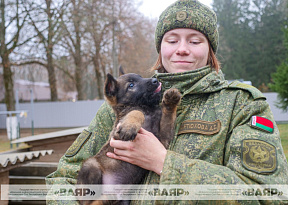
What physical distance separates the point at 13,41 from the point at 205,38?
20070 mm

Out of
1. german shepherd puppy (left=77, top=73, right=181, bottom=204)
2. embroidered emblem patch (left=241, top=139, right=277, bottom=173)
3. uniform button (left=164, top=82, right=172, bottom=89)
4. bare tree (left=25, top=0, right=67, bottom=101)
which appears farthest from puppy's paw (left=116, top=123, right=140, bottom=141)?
bare tree (left=25, top=0, right=67, bottom=101)

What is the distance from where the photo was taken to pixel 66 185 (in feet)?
7.73

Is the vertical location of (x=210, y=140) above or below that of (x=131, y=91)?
below

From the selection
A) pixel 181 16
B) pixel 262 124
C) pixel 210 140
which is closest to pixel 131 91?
pixel 181 16

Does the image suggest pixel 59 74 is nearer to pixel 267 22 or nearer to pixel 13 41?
pixel 13 41

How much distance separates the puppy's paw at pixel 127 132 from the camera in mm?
2191

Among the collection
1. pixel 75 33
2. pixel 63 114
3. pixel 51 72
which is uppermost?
pixel 75 33

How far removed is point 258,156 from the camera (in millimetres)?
1789

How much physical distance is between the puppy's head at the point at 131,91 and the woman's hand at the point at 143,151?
66 cm

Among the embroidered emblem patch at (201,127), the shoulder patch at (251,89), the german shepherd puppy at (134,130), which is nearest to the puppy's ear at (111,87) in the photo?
the german shepherd puppy at (134,130)

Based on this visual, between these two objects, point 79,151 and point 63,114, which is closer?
point 79,151

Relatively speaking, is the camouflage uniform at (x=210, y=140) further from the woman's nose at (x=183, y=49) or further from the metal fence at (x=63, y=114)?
the metal fence at (x=63, y=114)

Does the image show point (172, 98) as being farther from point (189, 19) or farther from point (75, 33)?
point (75, 33)

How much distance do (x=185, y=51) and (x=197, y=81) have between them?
10.7 inches
